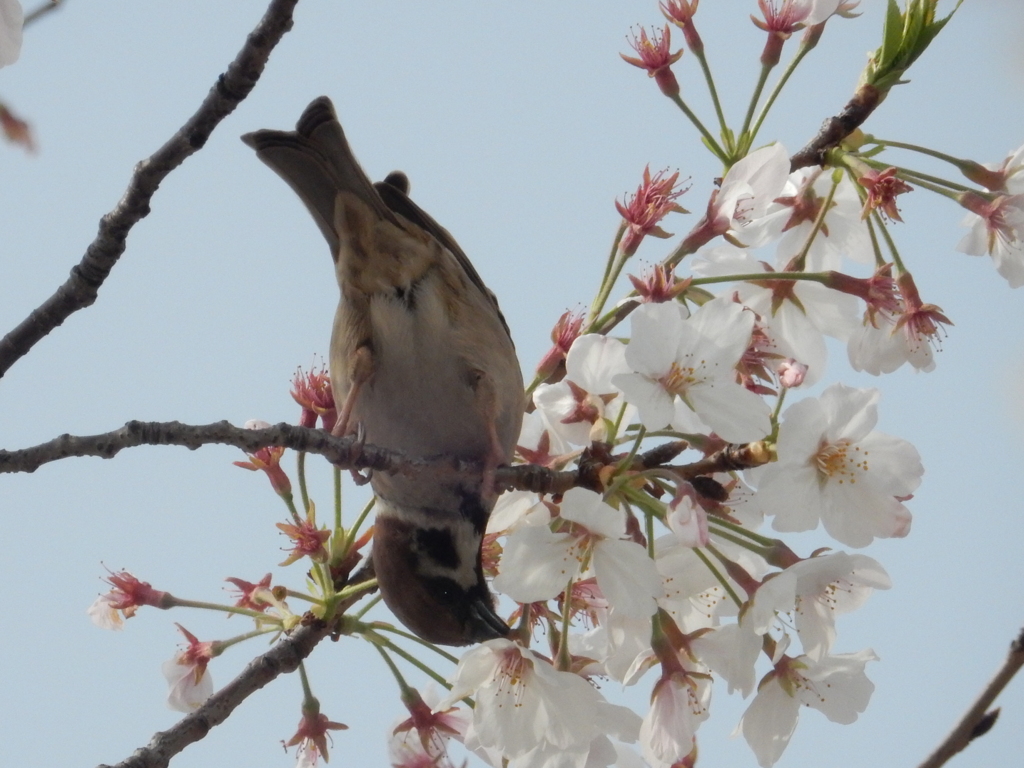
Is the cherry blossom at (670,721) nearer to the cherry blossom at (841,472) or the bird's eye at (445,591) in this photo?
the cherry blossom at (841,472)

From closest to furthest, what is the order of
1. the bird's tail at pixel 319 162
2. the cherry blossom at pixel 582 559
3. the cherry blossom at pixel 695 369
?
the cherry blossom at pixel 582 559 < the cherry blossom at pixel 695 369 < the bird's tail at pixel 319 162

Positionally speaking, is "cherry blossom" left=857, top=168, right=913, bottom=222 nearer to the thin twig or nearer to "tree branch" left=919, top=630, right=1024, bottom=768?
"tree branch" left=919, top=630, right=1024, bottom=768

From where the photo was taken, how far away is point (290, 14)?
217 centimetres

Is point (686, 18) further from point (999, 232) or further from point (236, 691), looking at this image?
point (236, 691)

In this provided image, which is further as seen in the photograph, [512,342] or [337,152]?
[512,342]

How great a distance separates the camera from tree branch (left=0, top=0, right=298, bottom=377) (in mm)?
2193

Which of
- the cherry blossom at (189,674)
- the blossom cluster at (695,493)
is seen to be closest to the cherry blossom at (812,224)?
the blossom cluster at (695,493)

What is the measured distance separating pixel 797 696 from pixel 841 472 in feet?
1.89

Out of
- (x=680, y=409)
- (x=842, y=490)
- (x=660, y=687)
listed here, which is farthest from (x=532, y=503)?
(x=842, y=490)

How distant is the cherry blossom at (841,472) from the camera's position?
2559 millimetres

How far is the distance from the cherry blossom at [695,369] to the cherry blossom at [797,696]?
64cm

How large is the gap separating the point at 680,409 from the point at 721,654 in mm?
685

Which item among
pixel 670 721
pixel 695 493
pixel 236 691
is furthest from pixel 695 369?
pixel 236 691

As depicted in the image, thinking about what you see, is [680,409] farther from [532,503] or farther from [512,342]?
[512,342]
